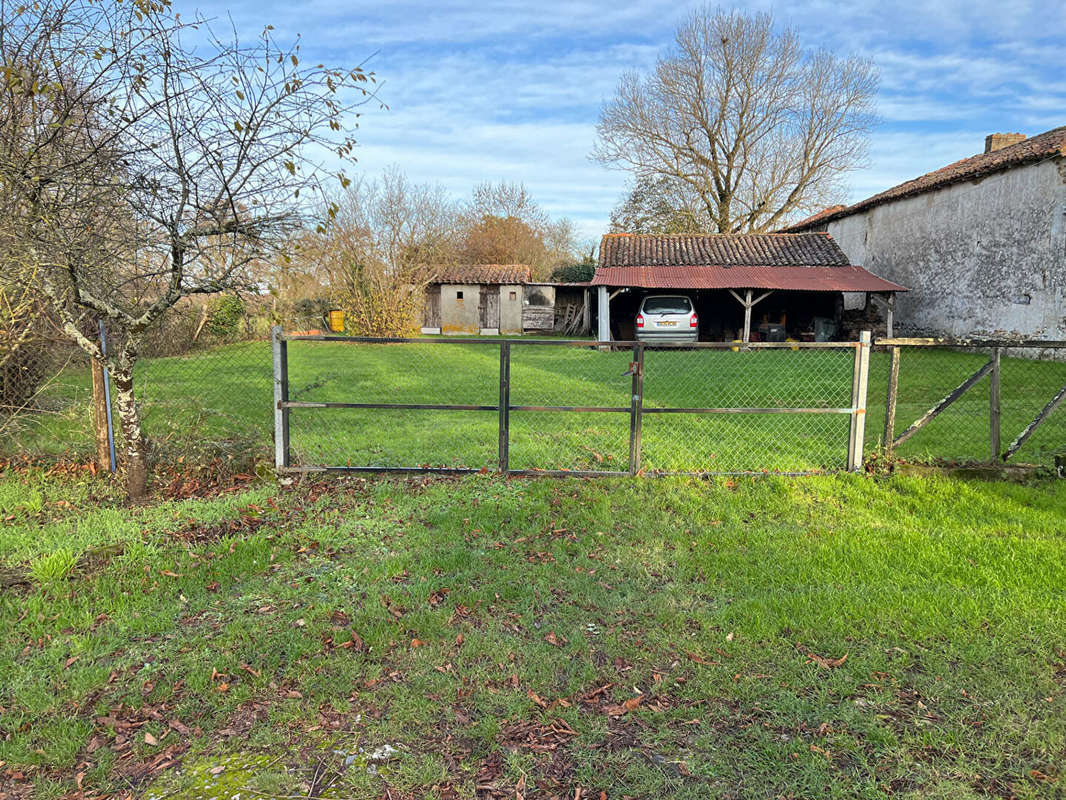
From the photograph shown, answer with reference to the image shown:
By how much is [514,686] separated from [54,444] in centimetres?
593

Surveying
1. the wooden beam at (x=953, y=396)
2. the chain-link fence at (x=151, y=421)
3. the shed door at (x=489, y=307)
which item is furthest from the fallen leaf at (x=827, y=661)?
the shed door at (x=489, y=307)

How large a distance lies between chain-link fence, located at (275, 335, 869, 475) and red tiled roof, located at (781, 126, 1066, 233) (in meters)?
7.04

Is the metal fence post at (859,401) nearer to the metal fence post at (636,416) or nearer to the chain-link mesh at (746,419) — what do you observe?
the chain-link mesh at (746,419)

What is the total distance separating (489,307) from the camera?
1346 inches

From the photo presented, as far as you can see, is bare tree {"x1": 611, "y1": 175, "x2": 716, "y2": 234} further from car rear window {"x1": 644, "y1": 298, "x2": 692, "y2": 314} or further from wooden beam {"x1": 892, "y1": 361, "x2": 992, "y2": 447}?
wooden beam {"x1": 892, "y1": 361, "x2": 992, "y2": 447}

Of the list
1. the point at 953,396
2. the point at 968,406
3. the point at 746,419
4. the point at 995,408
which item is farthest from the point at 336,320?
the point at 995,408

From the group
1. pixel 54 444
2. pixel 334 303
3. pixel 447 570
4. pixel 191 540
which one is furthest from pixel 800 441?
pixel 334 303

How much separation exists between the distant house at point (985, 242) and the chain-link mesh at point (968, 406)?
1212 mm

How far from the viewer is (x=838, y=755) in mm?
2592

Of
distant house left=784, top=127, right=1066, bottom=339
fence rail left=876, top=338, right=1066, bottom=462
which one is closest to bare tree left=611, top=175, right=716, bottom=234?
distant house left=784, top=127, right=1066, bottom=339

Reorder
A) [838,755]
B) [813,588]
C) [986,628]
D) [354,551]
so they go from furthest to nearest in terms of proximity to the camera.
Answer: [354,551] < [813,588] < [986,628] < [838,755]

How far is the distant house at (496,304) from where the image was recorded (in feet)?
111

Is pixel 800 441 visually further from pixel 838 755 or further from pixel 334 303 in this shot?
pixel 334 303

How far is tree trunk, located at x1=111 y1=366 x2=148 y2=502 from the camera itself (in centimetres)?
524
